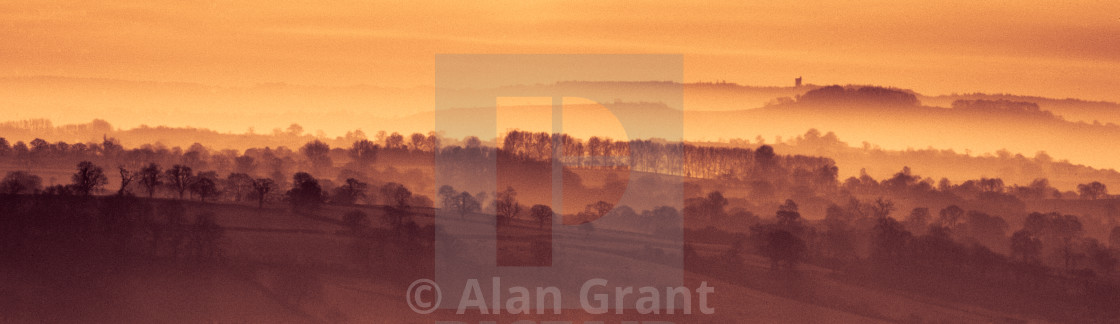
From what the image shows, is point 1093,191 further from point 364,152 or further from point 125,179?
point 125,179

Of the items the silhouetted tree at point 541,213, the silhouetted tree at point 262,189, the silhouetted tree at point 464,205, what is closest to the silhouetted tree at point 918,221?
the silhouetted tree at point 541,213

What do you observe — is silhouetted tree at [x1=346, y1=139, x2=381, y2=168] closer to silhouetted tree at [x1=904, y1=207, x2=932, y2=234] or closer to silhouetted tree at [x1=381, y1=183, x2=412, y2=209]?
silhouetted tree at [x1=381, y1=183, x2=412, y2=209]

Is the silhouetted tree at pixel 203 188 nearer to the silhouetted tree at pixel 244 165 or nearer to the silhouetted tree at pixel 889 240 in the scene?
the silhouetted tree at pixel 244 165

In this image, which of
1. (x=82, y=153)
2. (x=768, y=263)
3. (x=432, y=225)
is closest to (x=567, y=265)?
(x=432, y=225)

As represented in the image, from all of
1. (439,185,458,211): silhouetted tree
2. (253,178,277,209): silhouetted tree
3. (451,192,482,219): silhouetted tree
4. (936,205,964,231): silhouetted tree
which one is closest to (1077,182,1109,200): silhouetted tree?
(936,205,964,231): silhouetted tree

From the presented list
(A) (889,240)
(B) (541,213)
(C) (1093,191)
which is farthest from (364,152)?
(C) (1093,191)

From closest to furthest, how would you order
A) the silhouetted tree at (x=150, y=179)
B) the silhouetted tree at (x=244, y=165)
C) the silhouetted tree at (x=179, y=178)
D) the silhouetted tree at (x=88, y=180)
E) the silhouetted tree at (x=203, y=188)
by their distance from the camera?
the silhouetted tree at (x=88, y=180) < the silhouetted tree at (x=203, y=188) < the silhouetted tree at (x=150, y=179) < the silhouetted tree at (x=179, y=178) < the silhouetted tree at (x=244, y=165)
